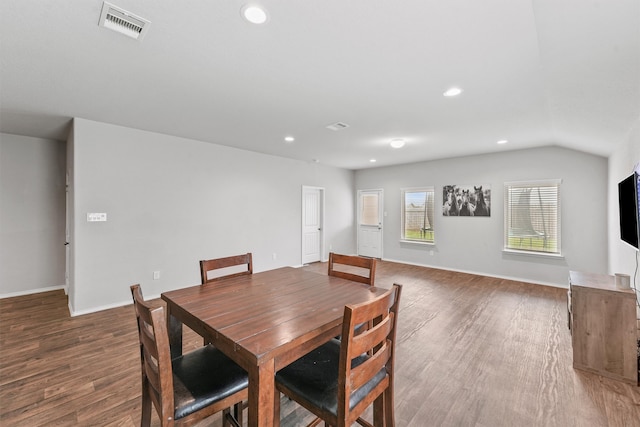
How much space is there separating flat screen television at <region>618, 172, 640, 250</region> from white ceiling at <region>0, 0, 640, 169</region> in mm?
704

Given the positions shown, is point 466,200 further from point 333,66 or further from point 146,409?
point 146,409

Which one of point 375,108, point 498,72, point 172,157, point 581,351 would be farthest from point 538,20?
point 172,157

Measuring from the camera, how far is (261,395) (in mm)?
1017

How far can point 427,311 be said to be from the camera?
3.61m

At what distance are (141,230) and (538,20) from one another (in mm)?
4795

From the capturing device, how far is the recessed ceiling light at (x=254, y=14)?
1521mm

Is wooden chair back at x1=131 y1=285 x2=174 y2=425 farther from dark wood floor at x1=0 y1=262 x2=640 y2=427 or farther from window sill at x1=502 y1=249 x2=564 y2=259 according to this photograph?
window sill at x1=502 y1=249 x2=564 y2=259

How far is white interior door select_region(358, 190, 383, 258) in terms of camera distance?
7312 mm

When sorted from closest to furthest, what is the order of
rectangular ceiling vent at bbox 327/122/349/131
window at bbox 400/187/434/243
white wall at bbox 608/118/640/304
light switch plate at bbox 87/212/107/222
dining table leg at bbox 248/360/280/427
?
dining table leg at bbox 248/360/280/427, white wall at bbox 608/118/640/304, light switch plate at bbox 87/212/107/222, rectangular ceiling vent at bbox 327/122/349/131, window at bbox 400/187/434/243

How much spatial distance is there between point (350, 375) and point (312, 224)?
5660 millimetres

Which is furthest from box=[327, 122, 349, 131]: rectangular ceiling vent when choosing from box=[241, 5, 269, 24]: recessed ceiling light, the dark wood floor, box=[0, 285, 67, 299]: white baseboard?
box=[0, 285, 67, 299]: white baseboard

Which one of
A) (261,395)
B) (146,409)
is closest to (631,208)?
(261,395)

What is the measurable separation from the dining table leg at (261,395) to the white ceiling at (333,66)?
1.83m

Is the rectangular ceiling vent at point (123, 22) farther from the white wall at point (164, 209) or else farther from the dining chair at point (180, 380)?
the white wall at point (164, 209)
